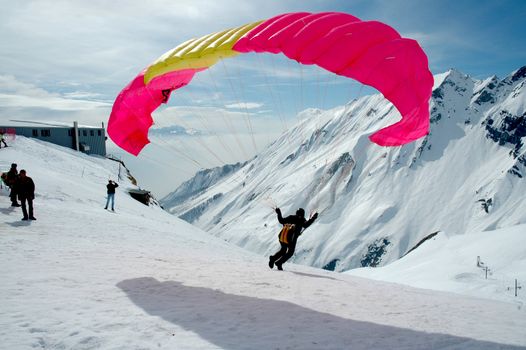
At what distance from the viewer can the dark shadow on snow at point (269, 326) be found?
5496 millimetres

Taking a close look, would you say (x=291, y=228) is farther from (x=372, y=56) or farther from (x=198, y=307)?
(x=372, y=56)

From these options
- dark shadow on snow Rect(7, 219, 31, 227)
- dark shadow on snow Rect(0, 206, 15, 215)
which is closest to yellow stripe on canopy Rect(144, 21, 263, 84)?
dark shadow on snow Rect(7, 219, 31, 227)

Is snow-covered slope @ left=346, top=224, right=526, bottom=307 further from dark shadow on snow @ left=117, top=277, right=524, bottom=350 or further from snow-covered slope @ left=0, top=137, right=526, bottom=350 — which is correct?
dark shadow on snow @ left=117, top=277, right=524, bottom=350

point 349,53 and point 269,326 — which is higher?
point 349,53

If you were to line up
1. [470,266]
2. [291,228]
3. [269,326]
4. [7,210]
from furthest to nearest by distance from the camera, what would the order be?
[470,266]
[7,210]
[291,228]
[269,326]

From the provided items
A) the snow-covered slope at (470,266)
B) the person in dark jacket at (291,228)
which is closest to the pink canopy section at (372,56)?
the person in dark jacket at (291,228)

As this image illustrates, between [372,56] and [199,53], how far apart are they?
3772mm

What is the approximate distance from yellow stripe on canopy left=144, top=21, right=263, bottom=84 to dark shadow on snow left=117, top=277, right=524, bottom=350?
4.97 metres

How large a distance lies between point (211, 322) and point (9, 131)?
1914 inches

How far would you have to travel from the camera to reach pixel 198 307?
22.3 feet

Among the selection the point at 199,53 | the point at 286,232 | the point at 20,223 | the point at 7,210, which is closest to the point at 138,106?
the point at 199,53

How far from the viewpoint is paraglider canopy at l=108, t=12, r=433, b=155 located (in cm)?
770

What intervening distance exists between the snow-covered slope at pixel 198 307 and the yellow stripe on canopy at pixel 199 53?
189 inches

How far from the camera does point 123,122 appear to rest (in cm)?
1041
